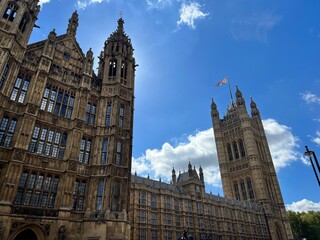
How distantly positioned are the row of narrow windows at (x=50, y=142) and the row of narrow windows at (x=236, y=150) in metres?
79.9

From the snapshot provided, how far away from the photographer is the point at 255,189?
3201 inches

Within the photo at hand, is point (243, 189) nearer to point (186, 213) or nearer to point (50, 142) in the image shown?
point (186, 213)

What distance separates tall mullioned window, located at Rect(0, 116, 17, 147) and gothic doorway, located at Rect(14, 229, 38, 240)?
5.75m

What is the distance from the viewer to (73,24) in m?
25.0

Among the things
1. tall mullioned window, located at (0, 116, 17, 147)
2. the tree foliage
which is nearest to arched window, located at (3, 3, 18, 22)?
tall mullioned window, located at (0, 116, 17, 147)

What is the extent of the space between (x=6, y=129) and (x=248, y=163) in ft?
275

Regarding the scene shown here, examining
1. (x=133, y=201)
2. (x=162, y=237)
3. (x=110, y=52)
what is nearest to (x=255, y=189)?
(x=162, y=237)

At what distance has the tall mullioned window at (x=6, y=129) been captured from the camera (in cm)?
1605

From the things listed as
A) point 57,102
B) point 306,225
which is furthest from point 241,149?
point 57,102

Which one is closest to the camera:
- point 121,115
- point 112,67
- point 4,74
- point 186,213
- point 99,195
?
point 4,74

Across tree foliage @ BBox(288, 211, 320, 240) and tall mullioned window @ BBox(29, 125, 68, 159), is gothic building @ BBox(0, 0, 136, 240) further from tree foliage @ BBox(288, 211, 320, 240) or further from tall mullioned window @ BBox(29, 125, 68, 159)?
tree foliage @ BBox(288, 211, 320, 240)

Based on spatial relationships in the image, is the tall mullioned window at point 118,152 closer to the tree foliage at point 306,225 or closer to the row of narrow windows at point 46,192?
the row of narrow windows at point 46,192

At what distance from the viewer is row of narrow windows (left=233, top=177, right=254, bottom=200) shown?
8345cm

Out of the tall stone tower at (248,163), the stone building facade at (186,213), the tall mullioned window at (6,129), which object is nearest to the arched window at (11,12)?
the tall mullioned window at (6,129)
